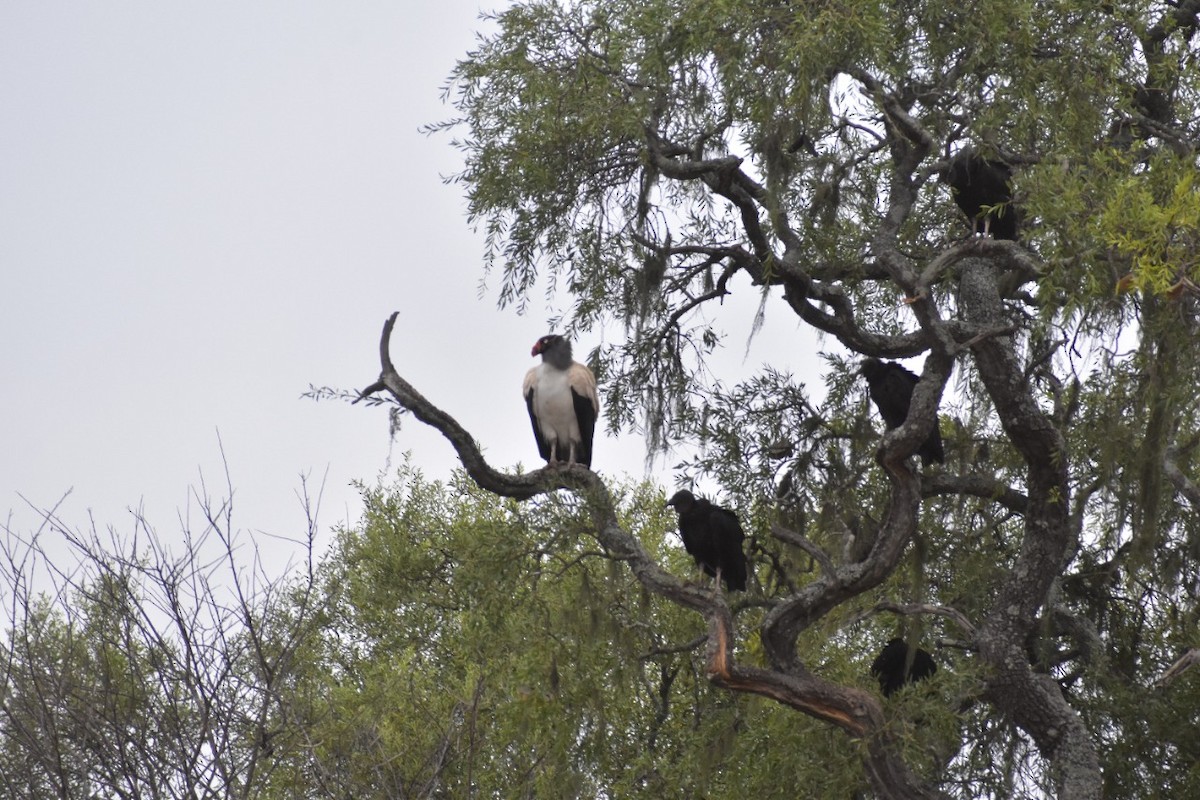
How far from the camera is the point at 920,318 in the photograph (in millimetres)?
6402

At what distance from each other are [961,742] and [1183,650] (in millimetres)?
1460

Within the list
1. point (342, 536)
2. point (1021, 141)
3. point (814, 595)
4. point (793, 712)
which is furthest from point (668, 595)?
point (342, 536)

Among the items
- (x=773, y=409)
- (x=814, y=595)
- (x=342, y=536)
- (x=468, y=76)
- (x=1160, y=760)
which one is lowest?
(x=1160, y=760)

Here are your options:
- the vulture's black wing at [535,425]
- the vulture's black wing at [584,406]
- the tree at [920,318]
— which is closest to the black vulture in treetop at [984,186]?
the tree at [920,318]

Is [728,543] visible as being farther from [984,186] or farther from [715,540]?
[984,186]

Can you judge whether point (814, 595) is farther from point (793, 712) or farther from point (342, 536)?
point (342, 536)

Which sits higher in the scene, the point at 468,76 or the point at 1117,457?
the point at 468,76

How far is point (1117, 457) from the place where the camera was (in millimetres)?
6195

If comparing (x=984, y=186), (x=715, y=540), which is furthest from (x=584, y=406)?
(x=984, y=186)

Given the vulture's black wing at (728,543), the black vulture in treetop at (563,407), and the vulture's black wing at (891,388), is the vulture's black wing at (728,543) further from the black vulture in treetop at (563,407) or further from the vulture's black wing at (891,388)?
the black vulture in treetop at (563,407)

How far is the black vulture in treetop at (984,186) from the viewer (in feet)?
24.0

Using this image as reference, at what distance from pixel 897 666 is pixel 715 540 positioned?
117 cm

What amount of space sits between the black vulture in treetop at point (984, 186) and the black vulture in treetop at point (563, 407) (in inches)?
92.9

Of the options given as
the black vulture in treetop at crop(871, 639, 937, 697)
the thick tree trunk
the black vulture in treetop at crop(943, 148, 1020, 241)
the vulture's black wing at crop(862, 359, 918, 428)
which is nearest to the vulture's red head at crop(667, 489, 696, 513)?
the vulture's black wing at crop(862, 359, 918, 428)
